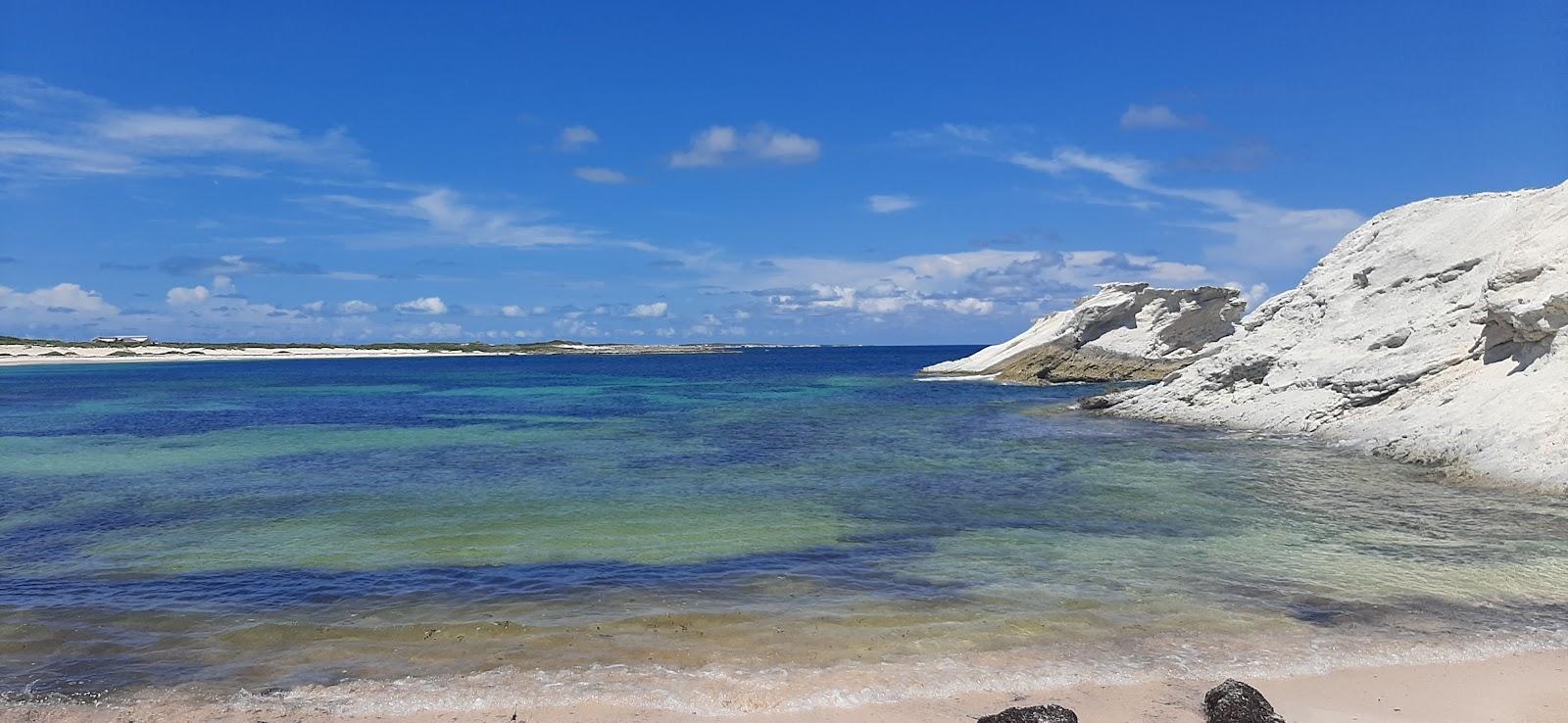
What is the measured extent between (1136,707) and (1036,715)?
1177mm

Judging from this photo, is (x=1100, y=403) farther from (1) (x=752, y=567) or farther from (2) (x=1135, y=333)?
(1) (x=752, y=567)

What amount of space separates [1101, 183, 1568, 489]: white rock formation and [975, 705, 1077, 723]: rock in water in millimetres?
15012

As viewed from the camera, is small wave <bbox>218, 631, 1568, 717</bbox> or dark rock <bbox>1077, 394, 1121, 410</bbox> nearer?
small wave <bbox>218, 631, 1568, 717</bbox>

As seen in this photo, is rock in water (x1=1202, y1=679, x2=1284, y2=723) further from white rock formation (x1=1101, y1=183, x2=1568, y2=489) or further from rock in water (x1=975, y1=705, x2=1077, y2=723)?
white rock formation (x1=1101, y1=183, x2=1568, y2=489)

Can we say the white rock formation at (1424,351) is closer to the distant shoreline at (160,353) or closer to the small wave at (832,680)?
the small wave at (832,680)

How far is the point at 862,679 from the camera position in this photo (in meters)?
8.14

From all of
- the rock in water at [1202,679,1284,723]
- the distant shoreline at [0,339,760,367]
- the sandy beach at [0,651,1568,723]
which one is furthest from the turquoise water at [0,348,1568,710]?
the distant shoreline at [0,339,760,367]

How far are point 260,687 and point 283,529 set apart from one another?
8285 mm

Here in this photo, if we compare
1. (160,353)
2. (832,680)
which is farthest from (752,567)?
(160,353)

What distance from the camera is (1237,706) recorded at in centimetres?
704

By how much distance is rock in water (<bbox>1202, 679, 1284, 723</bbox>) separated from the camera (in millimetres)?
6957

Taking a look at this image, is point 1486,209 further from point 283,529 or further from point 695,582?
point 283,529

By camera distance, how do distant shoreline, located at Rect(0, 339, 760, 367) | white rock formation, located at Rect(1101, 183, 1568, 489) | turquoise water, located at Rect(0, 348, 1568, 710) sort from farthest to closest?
1. distant shoreline, located at Rect(0, 339, 760, 367)
2. white rock formation, located at Rect(1101, 183, 1568, 489)
3. turquoise water, located at Rect(0, 348, 1568, 710)

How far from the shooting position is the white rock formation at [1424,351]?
19141 millimetres
